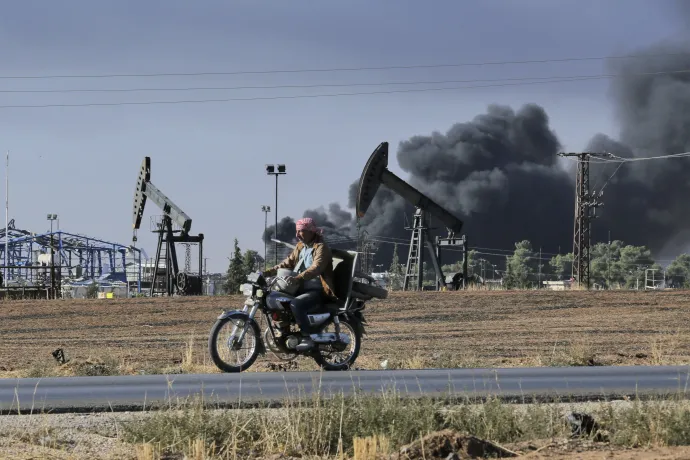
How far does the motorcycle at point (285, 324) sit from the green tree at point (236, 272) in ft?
167

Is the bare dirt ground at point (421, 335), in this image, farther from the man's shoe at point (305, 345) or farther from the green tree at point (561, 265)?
the green tree at point (561, 265)

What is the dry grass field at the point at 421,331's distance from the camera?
50.4 feet

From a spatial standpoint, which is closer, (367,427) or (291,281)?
(367,427)

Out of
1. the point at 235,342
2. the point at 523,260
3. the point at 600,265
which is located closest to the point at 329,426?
the point at 235,342

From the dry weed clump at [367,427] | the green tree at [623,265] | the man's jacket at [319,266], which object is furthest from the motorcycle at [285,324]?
the green tree at [623,265]

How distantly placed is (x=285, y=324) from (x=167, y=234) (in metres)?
46.0

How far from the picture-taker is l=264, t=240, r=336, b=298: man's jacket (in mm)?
12742

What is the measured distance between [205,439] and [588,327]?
20634mm

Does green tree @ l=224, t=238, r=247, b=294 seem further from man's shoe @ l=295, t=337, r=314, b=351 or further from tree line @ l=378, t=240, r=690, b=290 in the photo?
man's shoe @ l=295, t=337, r=314, b=351

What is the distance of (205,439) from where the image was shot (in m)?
7.16

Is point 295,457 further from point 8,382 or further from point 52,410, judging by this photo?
point 8,382

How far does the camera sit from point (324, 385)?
10.7m

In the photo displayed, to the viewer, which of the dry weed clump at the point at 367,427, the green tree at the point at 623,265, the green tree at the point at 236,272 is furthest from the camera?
the green tree at the point at 623,265

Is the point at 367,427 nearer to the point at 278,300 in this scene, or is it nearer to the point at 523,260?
the point at 278,300
